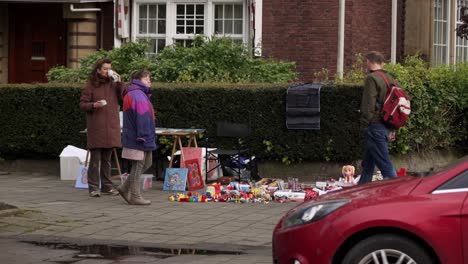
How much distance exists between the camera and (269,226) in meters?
11.2

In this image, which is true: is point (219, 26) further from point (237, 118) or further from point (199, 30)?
point (237, 118)

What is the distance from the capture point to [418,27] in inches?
818

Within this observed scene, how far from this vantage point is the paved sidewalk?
33.1 feet

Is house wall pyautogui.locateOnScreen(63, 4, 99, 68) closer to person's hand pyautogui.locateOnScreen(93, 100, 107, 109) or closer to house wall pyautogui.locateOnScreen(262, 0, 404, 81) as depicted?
house wall pyautogui.locateOnScreen(262, 0, 404, 81)

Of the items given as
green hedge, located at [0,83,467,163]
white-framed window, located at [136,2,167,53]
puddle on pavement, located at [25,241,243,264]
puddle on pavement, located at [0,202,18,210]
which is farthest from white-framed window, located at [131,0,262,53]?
puddle on pavement, located at [25,241,243,264]

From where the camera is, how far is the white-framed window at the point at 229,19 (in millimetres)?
19891

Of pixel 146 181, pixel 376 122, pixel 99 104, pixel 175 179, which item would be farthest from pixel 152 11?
pixel 376 122

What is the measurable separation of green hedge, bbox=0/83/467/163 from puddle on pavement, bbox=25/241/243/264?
18.2 ft

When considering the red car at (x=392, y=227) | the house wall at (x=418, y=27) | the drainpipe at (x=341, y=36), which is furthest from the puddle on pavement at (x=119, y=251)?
the house wall at (x=418, y=27)

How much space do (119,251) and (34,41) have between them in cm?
1178

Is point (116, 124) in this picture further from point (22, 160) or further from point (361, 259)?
point (361, 259)

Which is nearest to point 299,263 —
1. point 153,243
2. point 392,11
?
point 153,243

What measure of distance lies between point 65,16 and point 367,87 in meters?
8.85

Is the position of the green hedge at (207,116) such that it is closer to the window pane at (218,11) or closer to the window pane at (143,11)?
the window pane at (218,11)
